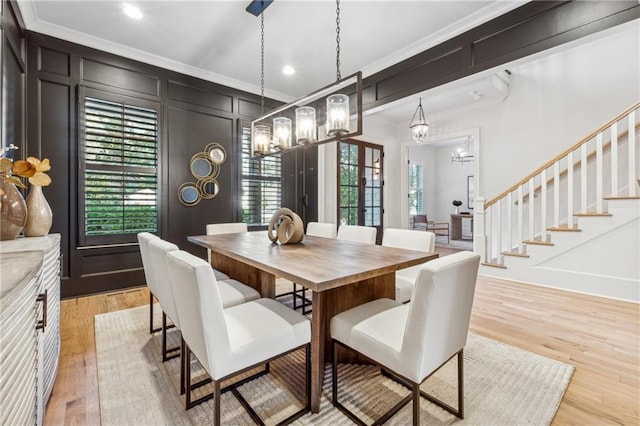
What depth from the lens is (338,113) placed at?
2098 mm

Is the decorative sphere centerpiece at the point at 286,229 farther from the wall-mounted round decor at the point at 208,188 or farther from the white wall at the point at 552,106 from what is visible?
the white wall at the point at 552,106

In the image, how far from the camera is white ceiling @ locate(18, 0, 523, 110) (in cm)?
263

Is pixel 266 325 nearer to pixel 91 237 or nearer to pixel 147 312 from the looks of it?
pixel 147 312

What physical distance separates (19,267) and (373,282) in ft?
5.42

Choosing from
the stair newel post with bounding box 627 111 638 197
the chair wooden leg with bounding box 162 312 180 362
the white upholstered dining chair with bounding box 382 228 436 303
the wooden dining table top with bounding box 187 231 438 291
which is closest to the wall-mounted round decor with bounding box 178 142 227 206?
the wooden dining table top with bounding box 187 231 438 291

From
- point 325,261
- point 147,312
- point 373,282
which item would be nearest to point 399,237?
point 373,282

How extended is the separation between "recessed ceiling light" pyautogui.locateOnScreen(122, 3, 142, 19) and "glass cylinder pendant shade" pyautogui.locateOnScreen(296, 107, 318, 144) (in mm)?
1890

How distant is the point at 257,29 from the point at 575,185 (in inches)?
190

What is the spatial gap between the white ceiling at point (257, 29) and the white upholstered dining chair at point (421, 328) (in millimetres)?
2553

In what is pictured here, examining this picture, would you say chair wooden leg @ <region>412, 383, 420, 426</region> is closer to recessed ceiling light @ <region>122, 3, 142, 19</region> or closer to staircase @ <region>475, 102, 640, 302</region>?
staircase @ <region>475, 102, 640, 302</region>

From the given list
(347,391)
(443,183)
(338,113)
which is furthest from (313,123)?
(443,183)

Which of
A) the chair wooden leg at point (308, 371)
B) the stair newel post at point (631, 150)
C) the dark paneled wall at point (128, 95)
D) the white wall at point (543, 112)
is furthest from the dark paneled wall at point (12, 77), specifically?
the stair newel post at point (631, 150)

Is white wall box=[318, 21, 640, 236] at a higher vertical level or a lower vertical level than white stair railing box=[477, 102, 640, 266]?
higher

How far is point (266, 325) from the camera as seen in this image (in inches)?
54.2
